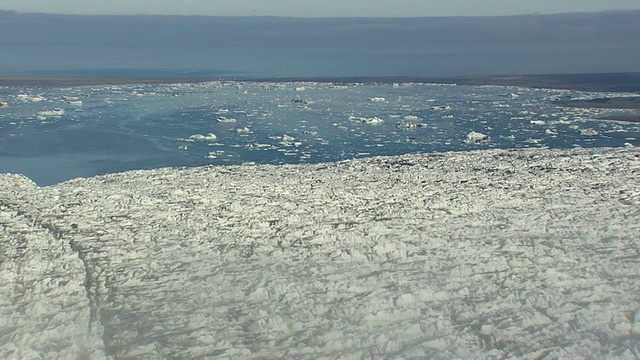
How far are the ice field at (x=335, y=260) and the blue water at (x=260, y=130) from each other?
14.0ft

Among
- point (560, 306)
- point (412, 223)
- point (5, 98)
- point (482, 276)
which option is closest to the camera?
point (560, 306)

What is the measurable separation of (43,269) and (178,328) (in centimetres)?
224

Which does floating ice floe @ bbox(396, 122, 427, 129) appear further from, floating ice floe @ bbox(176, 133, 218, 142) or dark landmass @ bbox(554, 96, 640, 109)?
dark landmass @ bbox(554, 96, 640, 109)

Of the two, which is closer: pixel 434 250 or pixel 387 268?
pixel 387 268

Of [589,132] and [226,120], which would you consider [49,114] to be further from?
[589,132]

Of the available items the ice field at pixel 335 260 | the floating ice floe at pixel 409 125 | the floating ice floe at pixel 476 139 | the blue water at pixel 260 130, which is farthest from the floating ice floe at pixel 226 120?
the ice field at pixel 335 260

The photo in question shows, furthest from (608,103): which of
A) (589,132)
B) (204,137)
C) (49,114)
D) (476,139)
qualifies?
(49,114)

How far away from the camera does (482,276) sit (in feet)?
20.9

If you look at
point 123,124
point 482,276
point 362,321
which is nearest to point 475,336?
point 362,321

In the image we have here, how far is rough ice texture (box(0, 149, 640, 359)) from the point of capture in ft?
16.7

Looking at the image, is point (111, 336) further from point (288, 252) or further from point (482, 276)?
point (482, 276)

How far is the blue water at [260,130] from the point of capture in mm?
17906

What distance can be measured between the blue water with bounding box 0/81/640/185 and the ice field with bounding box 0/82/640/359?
14.0 ft

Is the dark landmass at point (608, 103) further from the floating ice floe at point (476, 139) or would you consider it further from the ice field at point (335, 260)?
the ice field at point (335, 260)
